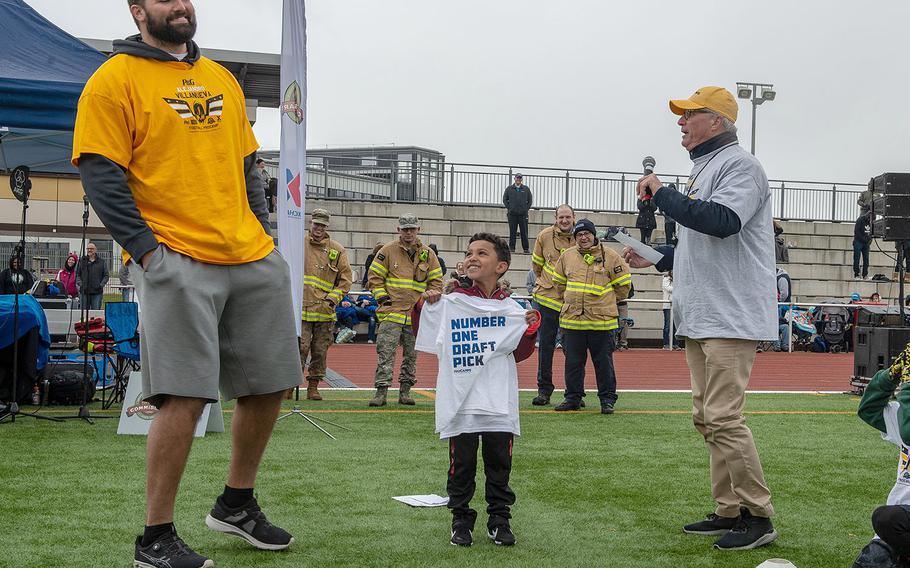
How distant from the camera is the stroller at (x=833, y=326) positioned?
76.4 feet

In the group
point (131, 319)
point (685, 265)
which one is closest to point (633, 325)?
point (131, 319)

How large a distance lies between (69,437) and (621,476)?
4118 millimetres

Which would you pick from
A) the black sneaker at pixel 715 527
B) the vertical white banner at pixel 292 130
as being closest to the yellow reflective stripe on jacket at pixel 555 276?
the vertical white banner at pixel 292 130

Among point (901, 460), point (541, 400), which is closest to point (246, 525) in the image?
point (901, 460)

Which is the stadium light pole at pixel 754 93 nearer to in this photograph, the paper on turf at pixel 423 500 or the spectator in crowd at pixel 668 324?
the spectator in crowd at pixel 668 324

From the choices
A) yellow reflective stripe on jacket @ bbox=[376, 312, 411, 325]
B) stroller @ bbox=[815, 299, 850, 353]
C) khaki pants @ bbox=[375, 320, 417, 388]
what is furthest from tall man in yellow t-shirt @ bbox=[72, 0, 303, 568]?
stroller @ bbox=[815, 299, 850, 353]

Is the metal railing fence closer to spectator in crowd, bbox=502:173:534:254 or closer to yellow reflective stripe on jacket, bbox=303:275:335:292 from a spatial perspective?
spectator in crowd, bbox=502:173:534:254

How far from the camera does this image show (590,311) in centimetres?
1050

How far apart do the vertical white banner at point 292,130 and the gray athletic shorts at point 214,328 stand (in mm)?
3733

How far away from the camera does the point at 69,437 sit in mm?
7879

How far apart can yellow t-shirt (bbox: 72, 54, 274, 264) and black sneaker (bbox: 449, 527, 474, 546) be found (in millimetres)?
1540

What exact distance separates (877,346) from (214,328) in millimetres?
10929

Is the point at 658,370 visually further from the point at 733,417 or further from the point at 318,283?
the point at 733,417

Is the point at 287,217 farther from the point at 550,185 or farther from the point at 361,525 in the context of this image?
the point at 550,185
